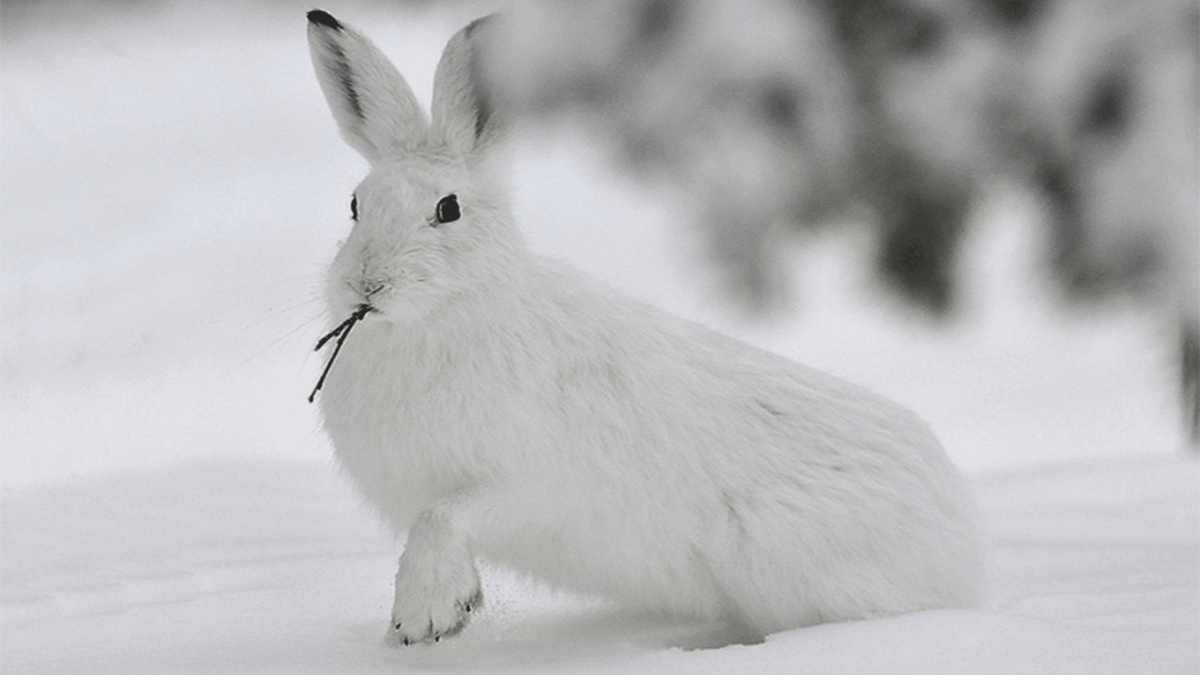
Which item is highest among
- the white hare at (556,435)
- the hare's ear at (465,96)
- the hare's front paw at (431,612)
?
the hare's ear at (465,96)

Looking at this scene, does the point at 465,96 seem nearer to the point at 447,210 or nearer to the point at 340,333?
the point at 447,210

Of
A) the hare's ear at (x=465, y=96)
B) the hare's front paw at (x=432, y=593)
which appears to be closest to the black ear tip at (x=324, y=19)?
the hare's ear at (x=465, y=96)

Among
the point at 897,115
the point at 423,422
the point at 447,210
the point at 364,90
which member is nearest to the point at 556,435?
the point at 423,422

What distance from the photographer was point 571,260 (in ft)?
5.17

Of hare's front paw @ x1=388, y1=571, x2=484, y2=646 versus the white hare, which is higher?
the white hare

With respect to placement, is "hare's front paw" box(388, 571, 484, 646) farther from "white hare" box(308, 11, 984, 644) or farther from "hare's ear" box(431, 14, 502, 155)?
"hare's ear" box(431, 14, 502, 155)

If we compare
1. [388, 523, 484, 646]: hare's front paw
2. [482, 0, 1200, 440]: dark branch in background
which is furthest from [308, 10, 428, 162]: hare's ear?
[482, 0, 1200, 440]: dark branch in background

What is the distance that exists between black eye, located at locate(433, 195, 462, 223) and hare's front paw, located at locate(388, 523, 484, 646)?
286 millimetres

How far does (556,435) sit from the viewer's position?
140 cm

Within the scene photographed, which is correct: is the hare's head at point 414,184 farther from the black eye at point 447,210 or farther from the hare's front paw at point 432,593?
the hare's front paw at point 432,593

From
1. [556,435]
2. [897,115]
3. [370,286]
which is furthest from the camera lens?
[897,115]

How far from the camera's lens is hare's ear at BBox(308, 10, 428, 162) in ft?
4.63

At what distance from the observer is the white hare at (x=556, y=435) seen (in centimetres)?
135

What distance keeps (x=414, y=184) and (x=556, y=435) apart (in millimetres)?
260
